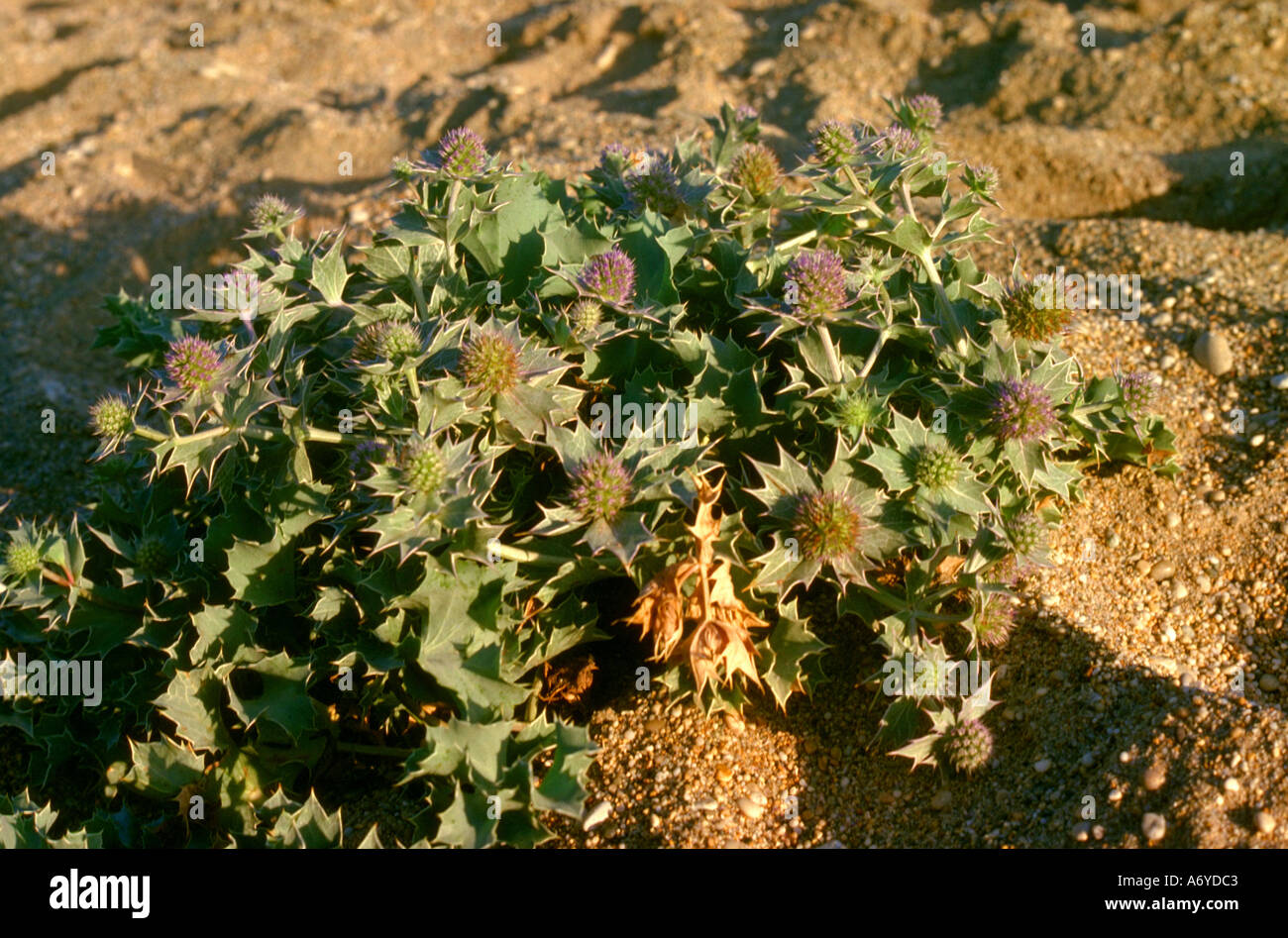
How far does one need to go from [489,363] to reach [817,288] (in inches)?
44.0

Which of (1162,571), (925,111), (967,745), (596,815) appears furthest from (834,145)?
(596,815)

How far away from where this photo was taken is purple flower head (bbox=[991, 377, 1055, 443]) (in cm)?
348

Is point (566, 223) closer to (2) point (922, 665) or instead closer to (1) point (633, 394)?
(1) point (633, 394)

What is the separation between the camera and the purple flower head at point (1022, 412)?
348 centimetres

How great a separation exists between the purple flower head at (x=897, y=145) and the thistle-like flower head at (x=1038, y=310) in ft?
2.18

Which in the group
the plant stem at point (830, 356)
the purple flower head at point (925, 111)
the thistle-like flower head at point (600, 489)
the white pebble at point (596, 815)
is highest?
the purple flower head at point (925, 111)

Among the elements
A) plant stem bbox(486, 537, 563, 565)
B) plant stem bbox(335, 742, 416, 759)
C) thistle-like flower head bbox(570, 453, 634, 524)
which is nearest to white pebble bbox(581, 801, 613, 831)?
plant stem bbox(335, 742, 416, 759)

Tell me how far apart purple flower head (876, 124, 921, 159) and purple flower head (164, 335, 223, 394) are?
2528mm

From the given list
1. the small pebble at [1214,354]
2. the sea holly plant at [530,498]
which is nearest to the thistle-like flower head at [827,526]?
the sea holly plant at [530,498]

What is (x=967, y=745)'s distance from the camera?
3.43 m

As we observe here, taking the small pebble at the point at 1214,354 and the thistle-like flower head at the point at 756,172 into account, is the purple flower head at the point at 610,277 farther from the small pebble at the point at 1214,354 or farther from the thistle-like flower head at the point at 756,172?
the small pebble at the point at 1214,354

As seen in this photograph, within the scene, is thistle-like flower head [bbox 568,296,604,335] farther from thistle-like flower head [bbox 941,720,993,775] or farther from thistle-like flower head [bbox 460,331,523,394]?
thistle-like flower head [bbox 941,720,993,775]

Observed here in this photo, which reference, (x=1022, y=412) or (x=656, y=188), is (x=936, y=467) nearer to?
(x=1022, y=412)

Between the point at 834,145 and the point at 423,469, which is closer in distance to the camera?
the point at 423,469
